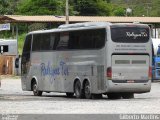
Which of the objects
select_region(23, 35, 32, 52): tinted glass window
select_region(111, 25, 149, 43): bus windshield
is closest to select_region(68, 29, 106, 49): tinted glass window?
select_region(111, 25, 149, 43): bus windshield

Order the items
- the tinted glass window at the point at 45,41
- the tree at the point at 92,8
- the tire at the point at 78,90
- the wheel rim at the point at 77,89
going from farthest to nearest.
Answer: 1. the tree at the point at 92,8
2. the tinted glass window at the point at 45,41
3. the wheel rim at the point at 77,89
4. the tire at the point at 78,90

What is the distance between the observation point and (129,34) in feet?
90.1

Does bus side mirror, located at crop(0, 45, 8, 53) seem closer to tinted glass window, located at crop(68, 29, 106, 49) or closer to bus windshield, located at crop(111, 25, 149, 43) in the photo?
tinted glass window, located at crop(68, 29, 106, 49)

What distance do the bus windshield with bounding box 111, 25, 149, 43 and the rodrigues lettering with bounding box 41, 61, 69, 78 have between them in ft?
12.8

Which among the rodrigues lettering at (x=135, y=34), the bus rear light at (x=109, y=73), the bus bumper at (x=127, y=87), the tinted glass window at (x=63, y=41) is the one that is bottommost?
the bus bumper at (x=127, y=87)

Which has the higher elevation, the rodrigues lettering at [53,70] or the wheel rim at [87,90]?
the rodrigues lettering at [53,70]

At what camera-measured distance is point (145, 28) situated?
27.9 metres

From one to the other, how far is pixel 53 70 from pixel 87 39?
3.91 m

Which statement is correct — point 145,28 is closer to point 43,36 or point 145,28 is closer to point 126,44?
point 126,44

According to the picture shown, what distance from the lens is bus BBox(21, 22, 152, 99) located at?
27047 mm

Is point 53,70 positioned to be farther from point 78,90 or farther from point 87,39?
point 87,39

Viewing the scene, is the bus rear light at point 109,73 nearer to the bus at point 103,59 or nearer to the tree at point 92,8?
the bus at point 103,59

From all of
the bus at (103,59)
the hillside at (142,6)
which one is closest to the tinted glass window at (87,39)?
the bus at (103,59)

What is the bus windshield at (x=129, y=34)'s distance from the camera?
89.0 feet
